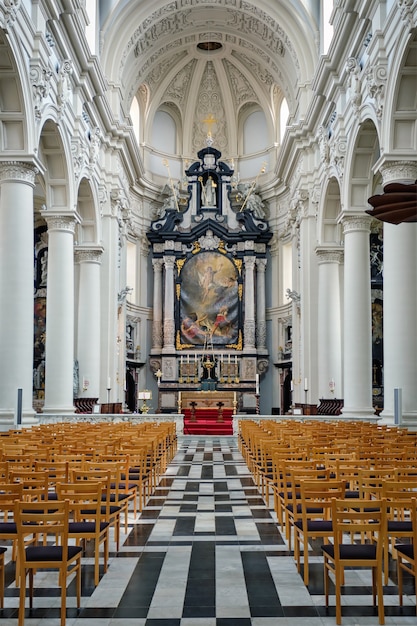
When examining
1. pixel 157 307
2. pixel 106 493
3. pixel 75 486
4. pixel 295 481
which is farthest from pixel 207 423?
pixel 75 486

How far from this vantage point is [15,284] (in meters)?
17.4

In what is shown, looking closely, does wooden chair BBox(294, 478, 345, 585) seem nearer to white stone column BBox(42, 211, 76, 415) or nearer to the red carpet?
white stone column BBox(42, 211, 76, 415)

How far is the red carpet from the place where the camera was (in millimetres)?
29370

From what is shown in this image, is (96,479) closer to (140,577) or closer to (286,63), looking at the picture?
(140,577)

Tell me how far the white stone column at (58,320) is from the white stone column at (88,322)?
15.1ft

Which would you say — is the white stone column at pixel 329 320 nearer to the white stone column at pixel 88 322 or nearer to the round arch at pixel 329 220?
the round arch at pixel 329 220

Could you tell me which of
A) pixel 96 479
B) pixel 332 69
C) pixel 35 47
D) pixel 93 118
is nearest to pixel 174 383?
pixel 93 118

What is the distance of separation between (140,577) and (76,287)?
23036 mm

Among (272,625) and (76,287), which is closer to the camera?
(272,625)

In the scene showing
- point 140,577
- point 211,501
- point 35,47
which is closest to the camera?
point 140,577

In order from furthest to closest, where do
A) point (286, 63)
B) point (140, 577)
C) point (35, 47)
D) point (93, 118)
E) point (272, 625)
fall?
point (286, 63)
point (93, 118)
point (35, 47)
point (140, 577)
point (272, 625)

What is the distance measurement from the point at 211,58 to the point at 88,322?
20803mm

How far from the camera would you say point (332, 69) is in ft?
82.1

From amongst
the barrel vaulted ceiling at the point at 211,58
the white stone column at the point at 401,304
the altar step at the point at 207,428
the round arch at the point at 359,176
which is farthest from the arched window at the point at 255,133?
the white stone column at the point at 401,304
